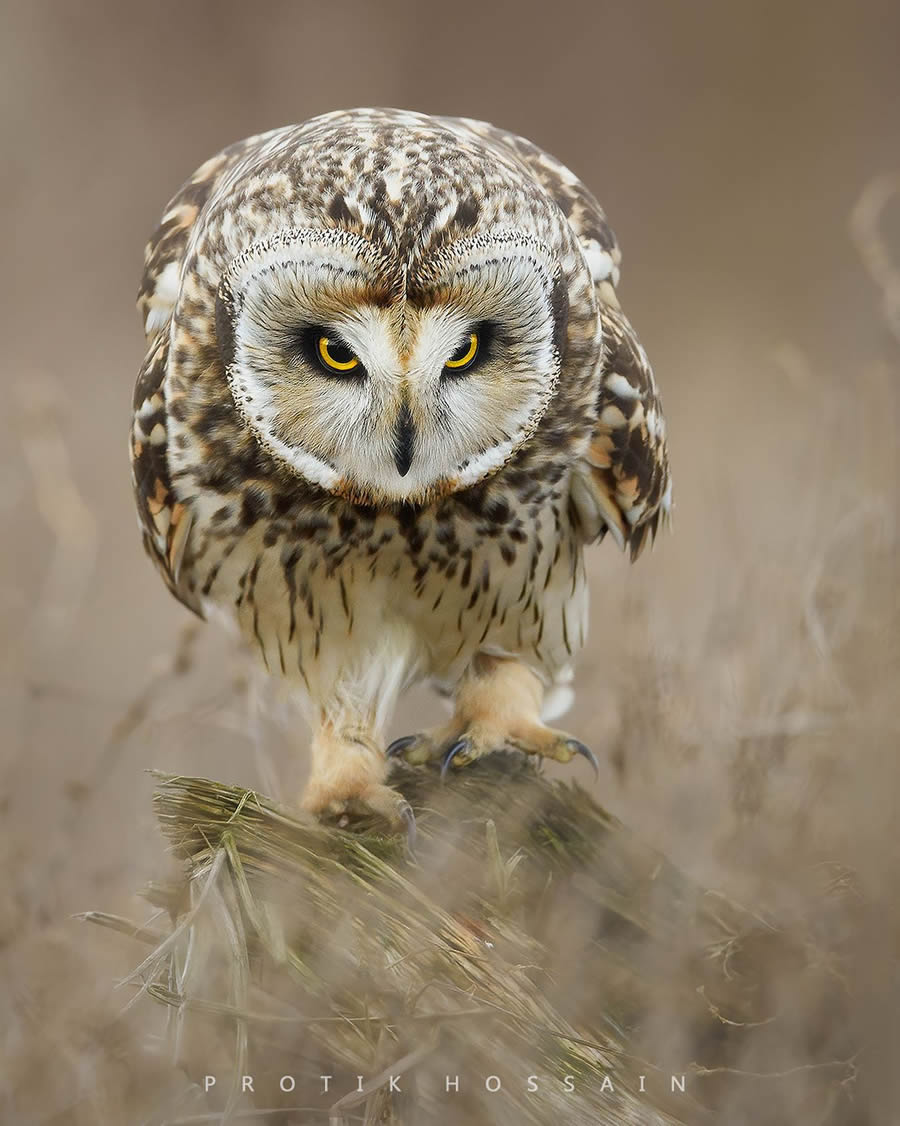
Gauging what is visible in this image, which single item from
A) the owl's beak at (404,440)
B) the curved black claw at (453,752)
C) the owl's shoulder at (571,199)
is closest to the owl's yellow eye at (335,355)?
the owl's beak at (404,440)

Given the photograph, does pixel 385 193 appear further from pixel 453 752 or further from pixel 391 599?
pixel 453 752

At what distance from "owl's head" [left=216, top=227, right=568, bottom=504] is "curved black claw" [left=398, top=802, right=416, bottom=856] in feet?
1.86

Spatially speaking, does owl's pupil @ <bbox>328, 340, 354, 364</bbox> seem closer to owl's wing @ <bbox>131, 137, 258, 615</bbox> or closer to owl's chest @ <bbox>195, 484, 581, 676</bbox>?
owl's chest @ <bbox>195, 484, 581, 676</bbox>

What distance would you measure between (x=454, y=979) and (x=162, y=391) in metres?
1.24

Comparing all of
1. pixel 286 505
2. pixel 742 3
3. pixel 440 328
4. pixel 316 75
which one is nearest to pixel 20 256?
pixel 316 75

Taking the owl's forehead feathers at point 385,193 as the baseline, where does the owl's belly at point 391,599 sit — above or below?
below

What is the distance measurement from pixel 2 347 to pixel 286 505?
12.4 feet

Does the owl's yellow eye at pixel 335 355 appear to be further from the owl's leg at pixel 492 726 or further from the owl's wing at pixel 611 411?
the owl's leg at pixel 492 726

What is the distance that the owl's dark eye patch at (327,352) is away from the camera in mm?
2053

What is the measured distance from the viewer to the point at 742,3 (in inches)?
267

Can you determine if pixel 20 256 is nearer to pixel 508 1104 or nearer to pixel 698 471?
pixel 698 471

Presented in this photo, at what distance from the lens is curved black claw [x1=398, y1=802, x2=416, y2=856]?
7.45 ft

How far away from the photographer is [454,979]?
75.5 inches

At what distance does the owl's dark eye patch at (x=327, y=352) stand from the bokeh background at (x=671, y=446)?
766 millimetres
